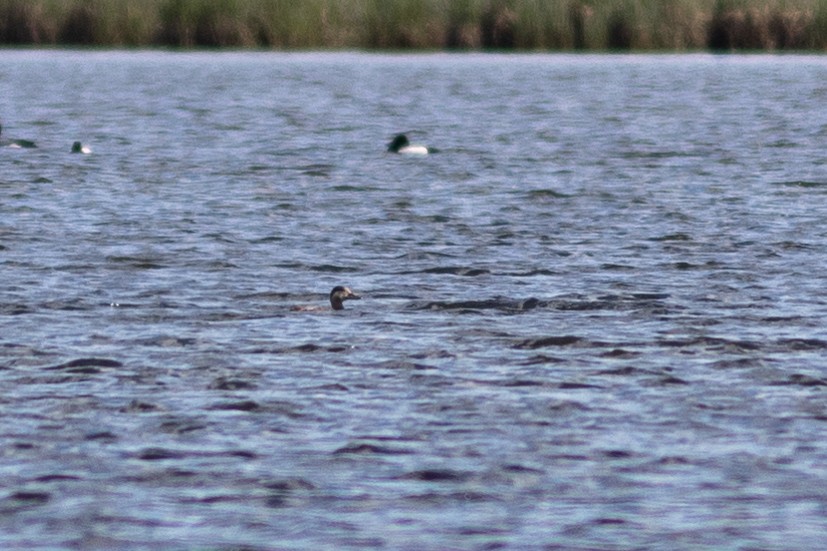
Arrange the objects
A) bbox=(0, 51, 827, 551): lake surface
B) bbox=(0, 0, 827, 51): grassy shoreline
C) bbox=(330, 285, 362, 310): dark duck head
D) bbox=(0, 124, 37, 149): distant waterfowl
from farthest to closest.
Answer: bbox=(0, 0, 827, 51): grassy shoreline
bbox=(0, 124, 37, 149): distant waterfowl
bbox=(330, 285, 362, 310): dark duck head
bbox=(0, 51, 827, 551): lake surface

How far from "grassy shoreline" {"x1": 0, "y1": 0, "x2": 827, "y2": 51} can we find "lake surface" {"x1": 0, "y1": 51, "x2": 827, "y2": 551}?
1842cm

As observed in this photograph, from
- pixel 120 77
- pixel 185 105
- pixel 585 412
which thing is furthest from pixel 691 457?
pixel 120 77

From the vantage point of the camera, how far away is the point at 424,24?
44250 mm

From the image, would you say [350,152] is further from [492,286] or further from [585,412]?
[585,412]

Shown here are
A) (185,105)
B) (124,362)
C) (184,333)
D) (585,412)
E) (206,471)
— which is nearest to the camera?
(206,471)

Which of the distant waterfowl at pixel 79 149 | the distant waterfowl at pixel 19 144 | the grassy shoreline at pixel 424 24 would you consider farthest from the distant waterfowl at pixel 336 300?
the grassy shoreline at pixel 424 24

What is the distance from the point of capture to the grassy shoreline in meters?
43.4

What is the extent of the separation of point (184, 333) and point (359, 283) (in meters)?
2.37

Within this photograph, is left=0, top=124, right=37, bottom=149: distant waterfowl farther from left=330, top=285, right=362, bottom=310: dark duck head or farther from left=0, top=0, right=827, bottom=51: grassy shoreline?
left=0, top=0, right=827, bottom=51: grassy shoreline

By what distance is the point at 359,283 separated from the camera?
13531mm

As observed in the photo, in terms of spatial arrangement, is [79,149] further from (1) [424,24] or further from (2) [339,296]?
(1) [424,24]

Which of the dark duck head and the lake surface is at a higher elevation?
the dark duck head

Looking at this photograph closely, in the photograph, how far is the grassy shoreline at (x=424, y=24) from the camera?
43.4 meters

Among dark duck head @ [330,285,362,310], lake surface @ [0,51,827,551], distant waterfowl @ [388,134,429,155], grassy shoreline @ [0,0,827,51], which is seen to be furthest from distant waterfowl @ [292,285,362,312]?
grassy shoreline @ [0,0,827,51]
